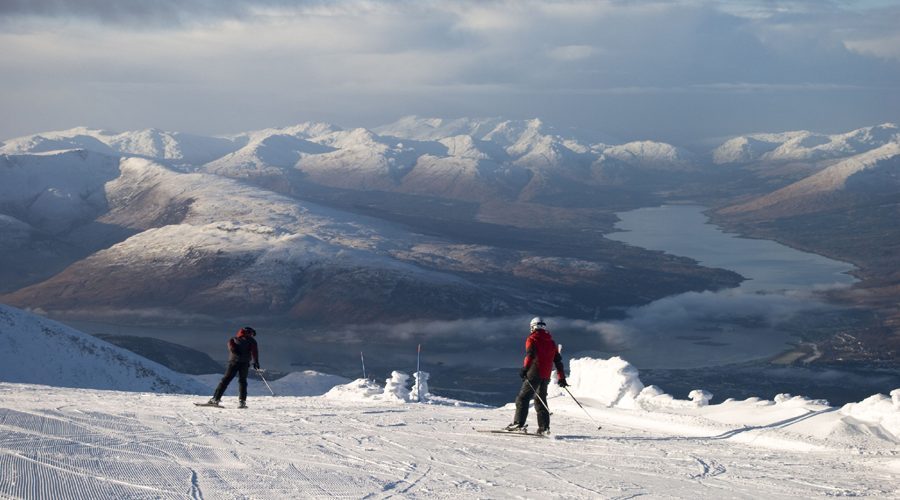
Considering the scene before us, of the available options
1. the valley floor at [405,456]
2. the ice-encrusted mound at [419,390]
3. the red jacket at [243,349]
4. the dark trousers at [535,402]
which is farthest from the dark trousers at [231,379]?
the dark trousers at [535,402]

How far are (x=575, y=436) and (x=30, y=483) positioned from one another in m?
Result: 10.7

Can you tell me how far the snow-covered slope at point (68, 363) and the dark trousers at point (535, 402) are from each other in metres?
49.8

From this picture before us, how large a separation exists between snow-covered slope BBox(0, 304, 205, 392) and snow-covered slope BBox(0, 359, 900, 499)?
4349cm

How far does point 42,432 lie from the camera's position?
1742 centimetres

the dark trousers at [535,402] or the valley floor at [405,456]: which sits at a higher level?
the dark trousers at [535,402]

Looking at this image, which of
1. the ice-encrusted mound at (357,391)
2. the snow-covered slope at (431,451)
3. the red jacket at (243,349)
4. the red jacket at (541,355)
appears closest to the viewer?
the snow-covered slope at (431,451)

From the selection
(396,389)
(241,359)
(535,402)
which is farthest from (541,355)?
(396,389)

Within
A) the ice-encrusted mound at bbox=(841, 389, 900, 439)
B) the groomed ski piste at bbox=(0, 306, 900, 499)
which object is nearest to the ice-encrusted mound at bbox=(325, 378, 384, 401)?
the groomed ski piste at bbox=(0, 306, 900, 499)

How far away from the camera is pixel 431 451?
701 inches

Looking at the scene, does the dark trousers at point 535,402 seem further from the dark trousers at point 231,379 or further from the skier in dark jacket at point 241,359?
the dark trousers at point 231,379

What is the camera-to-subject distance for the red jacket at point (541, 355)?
19.3 m

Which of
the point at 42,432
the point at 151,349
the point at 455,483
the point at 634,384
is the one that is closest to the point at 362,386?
the point at 634,384

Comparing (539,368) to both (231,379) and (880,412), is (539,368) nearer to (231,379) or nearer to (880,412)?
(880,412)

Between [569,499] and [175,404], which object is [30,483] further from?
[175,404]
